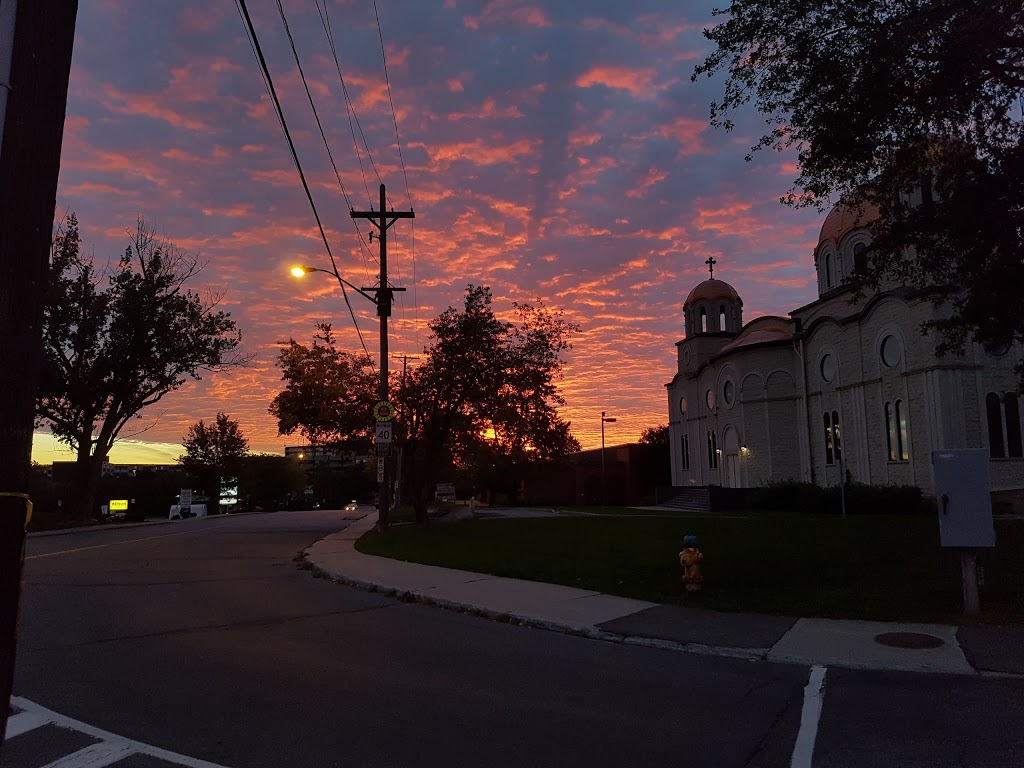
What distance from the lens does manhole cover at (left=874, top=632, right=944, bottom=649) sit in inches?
300

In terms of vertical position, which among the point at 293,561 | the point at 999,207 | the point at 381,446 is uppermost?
the point at 999,207

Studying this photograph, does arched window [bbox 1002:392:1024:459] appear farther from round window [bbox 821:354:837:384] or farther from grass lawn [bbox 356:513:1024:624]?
grass lawn [bbox 356:513:1024:624]

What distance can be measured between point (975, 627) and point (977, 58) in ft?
30.0

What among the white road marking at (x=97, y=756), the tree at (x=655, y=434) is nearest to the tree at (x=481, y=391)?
the white road marking at (x=97, y=756)

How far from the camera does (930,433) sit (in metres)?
28.6

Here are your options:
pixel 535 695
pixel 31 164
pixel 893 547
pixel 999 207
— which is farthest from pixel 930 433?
pixel 31 164

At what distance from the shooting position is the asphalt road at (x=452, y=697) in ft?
15.7

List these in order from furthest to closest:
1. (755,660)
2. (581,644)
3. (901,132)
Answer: (901,132)
(581,644)
(755,660)

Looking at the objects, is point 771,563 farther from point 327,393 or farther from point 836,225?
point 836,225

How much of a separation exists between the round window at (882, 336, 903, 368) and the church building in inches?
2.5

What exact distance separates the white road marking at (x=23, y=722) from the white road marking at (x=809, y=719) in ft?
17.2

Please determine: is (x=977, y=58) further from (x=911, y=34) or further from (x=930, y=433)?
(x=930, y=433)

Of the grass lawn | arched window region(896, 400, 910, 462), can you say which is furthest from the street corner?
arched window region(896, 400, 910, 462)

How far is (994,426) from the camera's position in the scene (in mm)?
28203
